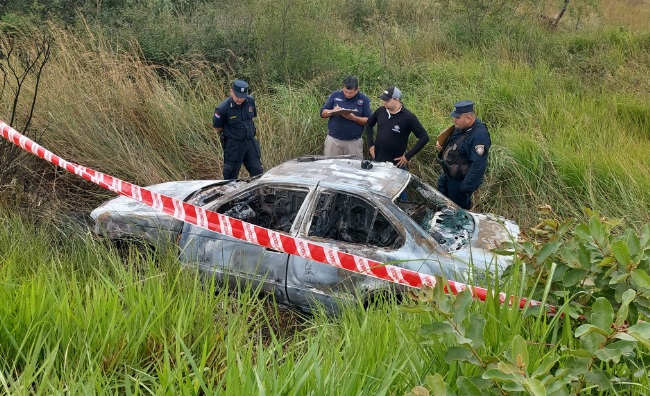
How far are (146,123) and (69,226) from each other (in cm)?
332

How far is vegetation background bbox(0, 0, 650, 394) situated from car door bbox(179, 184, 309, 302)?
11.2 inches

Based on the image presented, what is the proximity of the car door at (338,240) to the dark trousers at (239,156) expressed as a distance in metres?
2.46

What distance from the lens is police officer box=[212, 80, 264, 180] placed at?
6.75 meters

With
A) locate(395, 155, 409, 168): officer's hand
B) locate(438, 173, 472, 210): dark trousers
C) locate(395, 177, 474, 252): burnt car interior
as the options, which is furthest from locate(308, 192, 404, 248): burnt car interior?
locate(395, 155, 409, 168): officer's hand

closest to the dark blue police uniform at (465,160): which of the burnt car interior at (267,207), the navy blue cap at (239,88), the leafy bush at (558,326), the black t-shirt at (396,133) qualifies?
the black t-shirt at (396,133)

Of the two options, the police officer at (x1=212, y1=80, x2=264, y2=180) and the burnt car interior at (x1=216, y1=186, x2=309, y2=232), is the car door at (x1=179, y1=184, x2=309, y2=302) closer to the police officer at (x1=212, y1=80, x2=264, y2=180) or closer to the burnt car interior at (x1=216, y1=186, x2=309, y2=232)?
the burnt car interior at (x1=216, y1=186, x2=309, y2=232)

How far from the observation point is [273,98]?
8406 millimetres

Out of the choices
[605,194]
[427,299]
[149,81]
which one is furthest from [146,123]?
[427,299]

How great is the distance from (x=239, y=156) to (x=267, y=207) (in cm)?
197

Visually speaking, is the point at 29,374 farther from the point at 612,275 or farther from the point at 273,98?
the point at 273,98

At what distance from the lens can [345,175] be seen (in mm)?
4750

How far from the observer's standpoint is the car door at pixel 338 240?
4293 millimetres

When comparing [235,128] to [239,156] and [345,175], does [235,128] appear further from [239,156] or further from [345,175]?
[345,175]

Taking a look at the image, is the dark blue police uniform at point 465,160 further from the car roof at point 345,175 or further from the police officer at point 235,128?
the police officer at point 235,128
